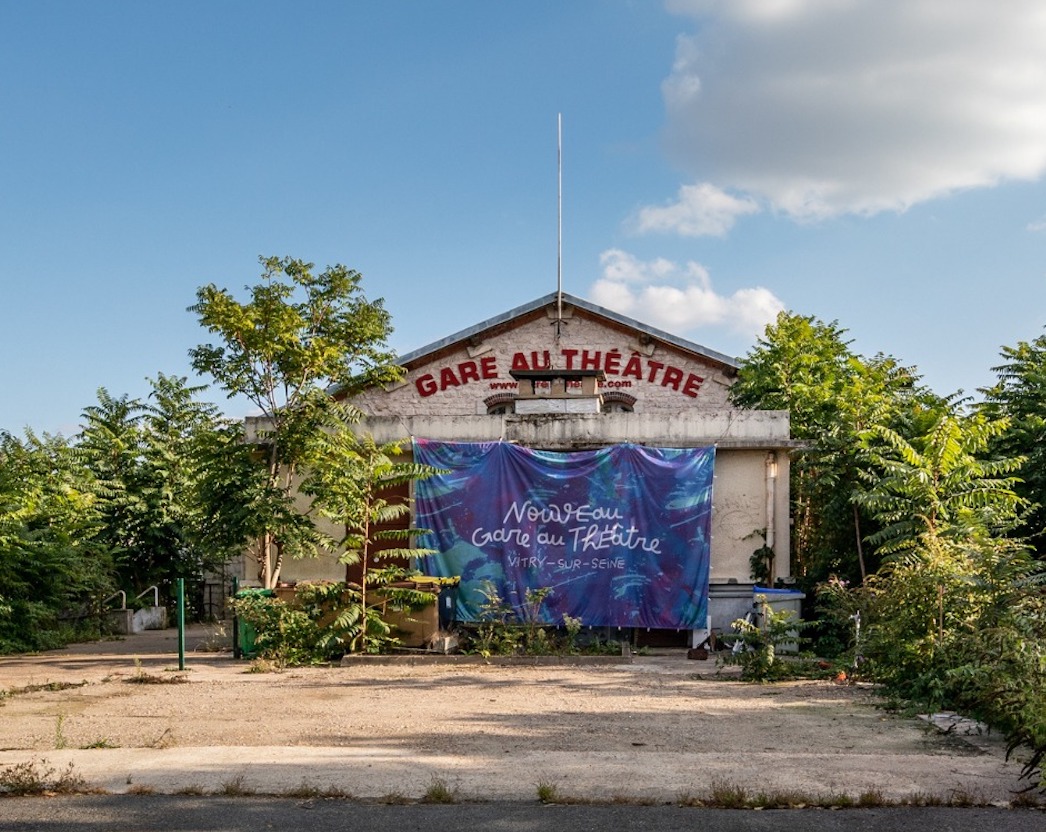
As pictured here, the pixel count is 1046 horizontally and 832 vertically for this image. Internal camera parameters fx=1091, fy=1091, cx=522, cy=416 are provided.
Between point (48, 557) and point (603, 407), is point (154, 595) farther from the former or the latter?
point (603, 407)

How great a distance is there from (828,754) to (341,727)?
185 inches

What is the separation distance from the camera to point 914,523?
16969 millimetres

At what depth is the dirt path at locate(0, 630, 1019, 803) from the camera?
8164 mm

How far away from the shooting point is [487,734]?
1052 cm

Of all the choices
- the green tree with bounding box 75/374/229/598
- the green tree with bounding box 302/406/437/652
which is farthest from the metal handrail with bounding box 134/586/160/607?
the green tree with bounding box 302/406/437/652

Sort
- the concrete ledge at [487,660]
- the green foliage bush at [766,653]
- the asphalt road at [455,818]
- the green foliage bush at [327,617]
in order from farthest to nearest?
the green foliage bush at [327,617] < the concrete ledge at [487,660] < the green foliage bush at [766,653] < the asphalt road at [455,818]

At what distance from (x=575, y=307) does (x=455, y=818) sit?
23423 mm

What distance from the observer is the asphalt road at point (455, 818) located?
693 centimetres

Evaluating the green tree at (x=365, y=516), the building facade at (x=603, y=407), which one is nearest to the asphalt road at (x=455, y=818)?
the green tree at (x=365, y=516)

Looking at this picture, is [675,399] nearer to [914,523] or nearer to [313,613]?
[914,523]

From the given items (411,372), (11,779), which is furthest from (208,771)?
(411,372)

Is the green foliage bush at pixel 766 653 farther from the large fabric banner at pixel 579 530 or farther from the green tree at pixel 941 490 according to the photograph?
the large fabric banner at pixel 579 530

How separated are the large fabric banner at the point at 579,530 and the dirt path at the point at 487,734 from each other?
2.15 meters

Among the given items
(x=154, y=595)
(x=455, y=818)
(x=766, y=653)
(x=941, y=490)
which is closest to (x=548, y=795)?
(x=455, y=818)
